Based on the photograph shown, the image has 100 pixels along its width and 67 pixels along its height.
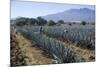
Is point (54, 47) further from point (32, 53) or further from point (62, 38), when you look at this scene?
point (32, 53)

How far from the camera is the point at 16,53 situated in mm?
2180

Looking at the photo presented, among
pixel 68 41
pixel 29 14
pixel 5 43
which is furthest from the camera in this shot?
pixel 68 41

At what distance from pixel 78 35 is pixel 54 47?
14.9 inches

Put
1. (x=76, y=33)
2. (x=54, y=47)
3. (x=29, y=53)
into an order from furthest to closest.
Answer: (x=76, y=33), (x=54, y=47), (x=29, y=53)

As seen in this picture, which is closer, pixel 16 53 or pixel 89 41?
pixel 16 53

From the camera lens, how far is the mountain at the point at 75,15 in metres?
2.38

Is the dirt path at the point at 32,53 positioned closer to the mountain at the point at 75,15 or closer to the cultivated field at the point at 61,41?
the cultivated field at the point at 61,41

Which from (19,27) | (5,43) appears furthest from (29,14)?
(5,43)

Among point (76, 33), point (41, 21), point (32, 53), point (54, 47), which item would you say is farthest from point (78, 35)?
point (32, 53)

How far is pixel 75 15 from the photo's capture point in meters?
2.48

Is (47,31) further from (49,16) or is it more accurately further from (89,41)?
(89,41)

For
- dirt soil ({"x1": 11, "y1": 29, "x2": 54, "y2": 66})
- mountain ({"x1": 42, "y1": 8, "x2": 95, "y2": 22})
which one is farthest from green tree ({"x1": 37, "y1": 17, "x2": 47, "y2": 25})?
dirt soil ({"x1": 11, "y1": 29, "x2": 54, "y2": 66})

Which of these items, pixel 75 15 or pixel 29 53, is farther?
→ pixel 75 15

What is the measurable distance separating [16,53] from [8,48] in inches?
4.6
